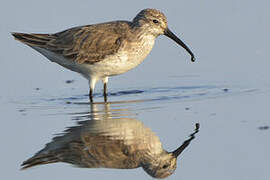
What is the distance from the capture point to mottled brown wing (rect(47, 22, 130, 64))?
529 inches

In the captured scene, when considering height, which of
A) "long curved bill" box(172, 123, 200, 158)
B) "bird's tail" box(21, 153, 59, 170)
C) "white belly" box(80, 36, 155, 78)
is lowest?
"bird's tail" box(21, 153, 59, 170)

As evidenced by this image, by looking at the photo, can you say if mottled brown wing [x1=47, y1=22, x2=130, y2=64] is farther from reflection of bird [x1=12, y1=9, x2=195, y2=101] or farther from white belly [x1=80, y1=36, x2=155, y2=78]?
white belly [x1=80, y1=36, x2=155, y2=78]

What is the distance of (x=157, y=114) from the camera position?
1162cm

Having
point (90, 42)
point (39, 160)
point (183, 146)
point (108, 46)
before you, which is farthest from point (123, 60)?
point (39, 160)

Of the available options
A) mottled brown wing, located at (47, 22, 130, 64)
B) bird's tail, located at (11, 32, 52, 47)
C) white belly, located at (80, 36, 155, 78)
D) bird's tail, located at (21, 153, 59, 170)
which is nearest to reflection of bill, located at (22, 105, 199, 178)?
bird's tail, located at (21, 153, 59, 170)

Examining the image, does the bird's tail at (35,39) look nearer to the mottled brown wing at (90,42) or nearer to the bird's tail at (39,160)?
the mottled brown wing at (90,42)

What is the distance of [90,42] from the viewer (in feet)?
45.4

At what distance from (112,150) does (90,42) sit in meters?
4.56

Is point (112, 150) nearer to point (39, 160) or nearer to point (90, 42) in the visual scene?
point (39, 160)

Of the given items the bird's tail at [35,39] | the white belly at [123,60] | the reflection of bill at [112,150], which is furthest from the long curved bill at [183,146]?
the bird's tail at [35,39]

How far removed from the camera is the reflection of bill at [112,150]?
368 inches

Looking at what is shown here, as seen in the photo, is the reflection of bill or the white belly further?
the white belly

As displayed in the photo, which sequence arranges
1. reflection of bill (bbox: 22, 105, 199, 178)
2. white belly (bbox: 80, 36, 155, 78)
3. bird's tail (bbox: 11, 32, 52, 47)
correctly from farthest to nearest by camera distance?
bird's tail (bbox: 11, 32, 52, 47), white belly (bbox: 80, 36, 155, 78), reflection of bill (bbox: 22, 105, 199, 178)

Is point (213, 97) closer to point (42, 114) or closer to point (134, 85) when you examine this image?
point (134, 85)
